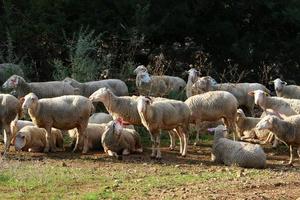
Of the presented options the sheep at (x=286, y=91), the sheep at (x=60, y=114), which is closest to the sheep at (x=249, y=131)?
the sheep at (x=286, y=91)

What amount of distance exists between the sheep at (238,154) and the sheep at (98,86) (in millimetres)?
5335

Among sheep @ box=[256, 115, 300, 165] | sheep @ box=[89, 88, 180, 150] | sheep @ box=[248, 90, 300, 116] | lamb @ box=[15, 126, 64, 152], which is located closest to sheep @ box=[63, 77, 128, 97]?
sheep @ box=[89, 88, 180, 150]

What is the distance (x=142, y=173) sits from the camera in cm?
1182

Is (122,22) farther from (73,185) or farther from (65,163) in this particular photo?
(73,185)

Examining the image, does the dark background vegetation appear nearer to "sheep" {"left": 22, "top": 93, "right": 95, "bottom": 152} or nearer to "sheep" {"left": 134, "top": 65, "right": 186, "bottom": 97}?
"sheep" {"left": 134, "top": 65, "right": 186, "bottom": 97}

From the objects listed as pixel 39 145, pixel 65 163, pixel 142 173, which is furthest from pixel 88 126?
pixel 142 173

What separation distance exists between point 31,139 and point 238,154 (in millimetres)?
4468

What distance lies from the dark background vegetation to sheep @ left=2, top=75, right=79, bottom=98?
173 centimetres

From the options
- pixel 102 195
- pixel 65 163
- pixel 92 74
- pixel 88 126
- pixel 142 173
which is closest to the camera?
pixel 102 195

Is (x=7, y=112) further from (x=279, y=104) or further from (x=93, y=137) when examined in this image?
(x=279, y=104)

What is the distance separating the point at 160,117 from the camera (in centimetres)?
1389

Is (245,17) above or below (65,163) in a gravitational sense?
above

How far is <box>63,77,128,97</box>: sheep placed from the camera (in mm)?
17969

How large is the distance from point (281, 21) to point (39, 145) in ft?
39.6
